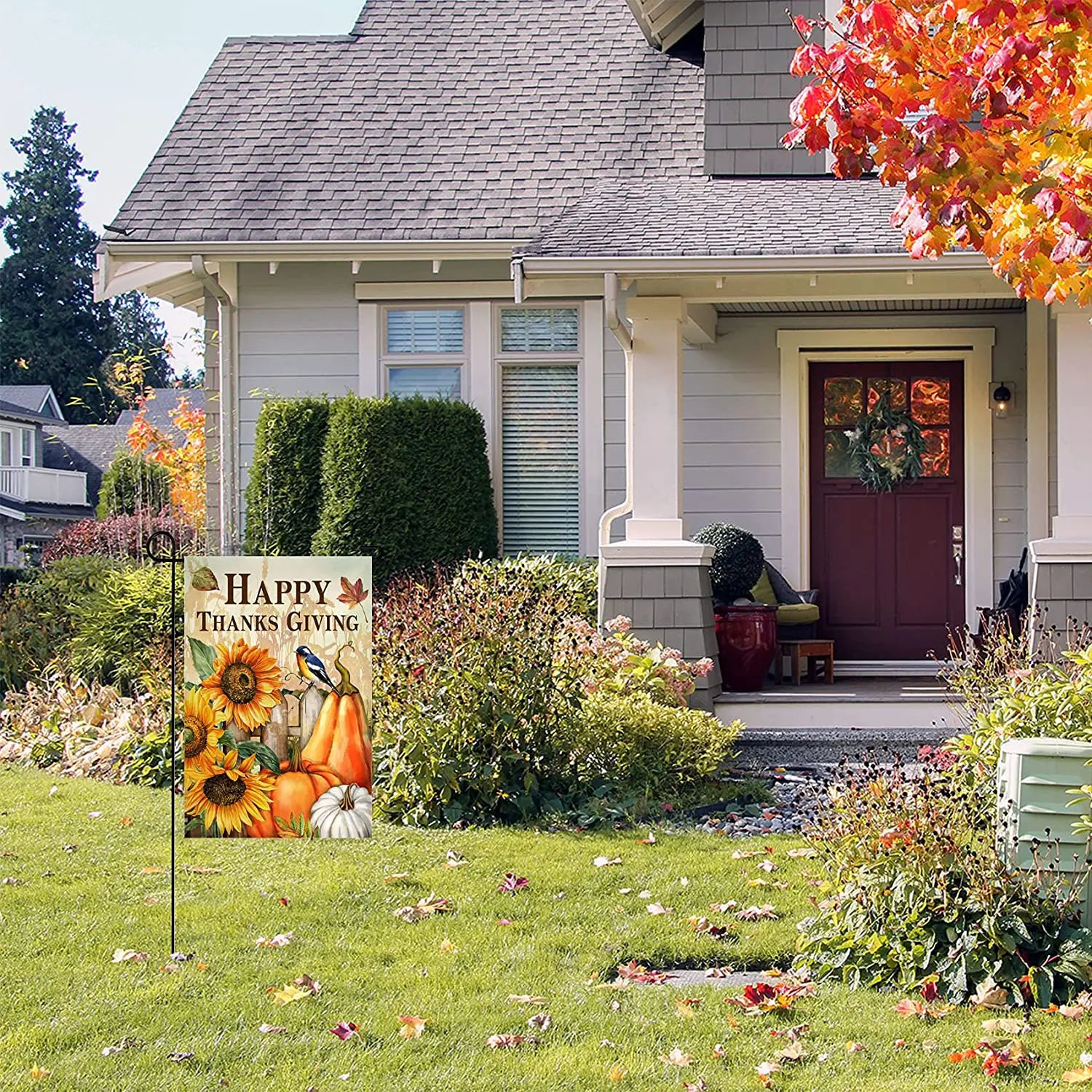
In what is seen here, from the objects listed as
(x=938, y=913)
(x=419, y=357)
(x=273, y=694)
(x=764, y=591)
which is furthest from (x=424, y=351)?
(x=938, y=913)

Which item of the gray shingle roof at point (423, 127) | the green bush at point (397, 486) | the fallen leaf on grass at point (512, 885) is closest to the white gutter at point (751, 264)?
the green bush at point (397, 486)

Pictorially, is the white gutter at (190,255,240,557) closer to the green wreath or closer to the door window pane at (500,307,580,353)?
the door window pane at (500,307,580,353)

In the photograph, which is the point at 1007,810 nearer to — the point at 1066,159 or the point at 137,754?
the point at 1066,159

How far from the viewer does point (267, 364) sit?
37.8 ft

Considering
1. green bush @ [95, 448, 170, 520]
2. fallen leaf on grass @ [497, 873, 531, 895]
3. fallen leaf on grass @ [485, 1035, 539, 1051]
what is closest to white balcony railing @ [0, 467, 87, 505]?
green bush @ [95, 448, 170, 520]

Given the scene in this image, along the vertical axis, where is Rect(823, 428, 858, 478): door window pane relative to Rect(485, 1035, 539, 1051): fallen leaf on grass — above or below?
above

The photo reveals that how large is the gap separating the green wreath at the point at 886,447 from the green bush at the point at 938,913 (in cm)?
631

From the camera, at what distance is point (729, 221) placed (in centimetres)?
991

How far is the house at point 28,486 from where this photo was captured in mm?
41156

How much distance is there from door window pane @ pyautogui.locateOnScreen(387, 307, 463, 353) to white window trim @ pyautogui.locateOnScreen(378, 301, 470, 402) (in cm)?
3

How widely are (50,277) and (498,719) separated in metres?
54.3

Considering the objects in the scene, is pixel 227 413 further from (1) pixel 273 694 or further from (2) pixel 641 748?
(1) pixel 273 694

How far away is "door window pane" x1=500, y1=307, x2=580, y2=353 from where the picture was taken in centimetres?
1146

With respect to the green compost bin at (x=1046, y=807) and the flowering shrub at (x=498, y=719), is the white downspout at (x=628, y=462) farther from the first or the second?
the green compost bin at (x=1046, y=807)
